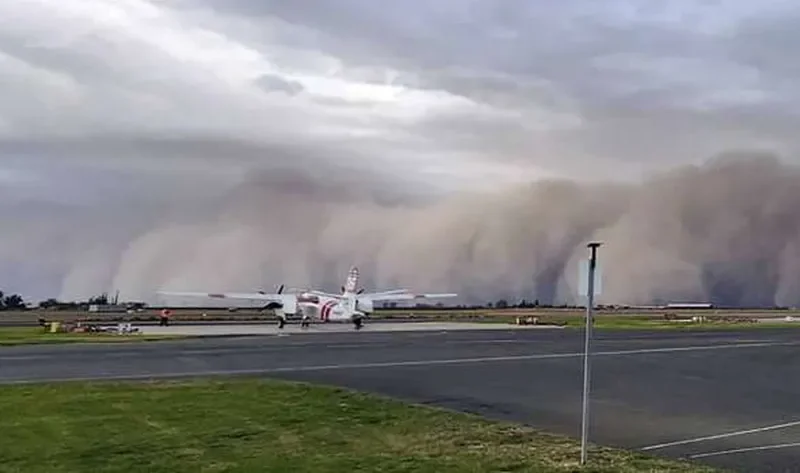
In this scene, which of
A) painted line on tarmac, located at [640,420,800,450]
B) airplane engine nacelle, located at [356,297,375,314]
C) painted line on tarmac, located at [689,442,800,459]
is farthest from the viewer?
airplane engine nacelle, located at [356,297,375,314]

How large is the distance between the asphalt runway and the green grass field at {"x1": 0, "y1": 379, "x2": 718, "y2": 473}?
1487 millimetres

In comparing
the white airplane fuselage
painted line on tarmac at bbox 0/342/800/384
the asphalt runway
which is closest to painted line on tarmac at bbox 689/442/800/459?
the asphalt runway

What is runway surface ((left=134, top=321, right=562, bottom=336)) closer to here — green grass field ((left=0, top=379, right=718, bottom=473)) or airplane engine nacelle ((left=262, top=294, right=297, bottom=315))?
airplane engine nacelle ((left=262, top=294, right=297, bottom=315))

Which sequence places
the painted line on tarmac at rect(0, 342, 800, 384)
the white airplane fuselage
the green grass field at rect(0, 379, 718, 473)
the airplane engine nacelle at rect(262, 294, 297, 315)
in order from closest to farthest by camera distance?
the green grass field at rect(0, 379, 718, 473) → the painted line on tarmac at rect(0, 342, 800, 384) → the white airplane fuselage → the airplane engine nacelle at rect(262, 294, 297, 315)

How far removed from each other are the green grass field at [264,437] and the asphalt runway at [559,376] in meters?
1.49

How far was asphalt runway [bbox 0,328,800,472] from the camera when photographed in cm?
1455

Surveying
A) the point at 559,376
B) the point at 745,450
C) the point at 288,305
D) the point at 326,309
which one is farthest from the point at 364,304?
the point at 745,450

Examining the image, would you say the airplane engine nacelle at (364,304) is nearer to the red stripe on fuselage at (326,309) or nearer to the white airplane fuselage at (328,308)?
the white airplane fuselage at (328,308)

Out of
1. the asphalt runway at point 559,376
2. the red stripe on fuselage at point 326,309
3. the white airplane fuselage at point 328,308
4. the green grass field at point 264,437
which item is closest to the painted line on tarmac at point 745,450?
the asphalt runway at point 559,376

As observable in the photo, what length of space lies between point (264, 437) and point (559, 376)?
44.1ft

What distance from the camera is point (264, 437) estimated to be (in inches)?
532

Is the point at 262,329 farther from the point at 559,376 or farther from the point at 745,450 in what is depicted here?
the point at 745,450

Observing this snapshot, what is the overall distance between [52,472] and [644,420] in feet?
32.8

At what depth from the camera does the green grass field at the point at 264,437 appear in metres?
11.3
